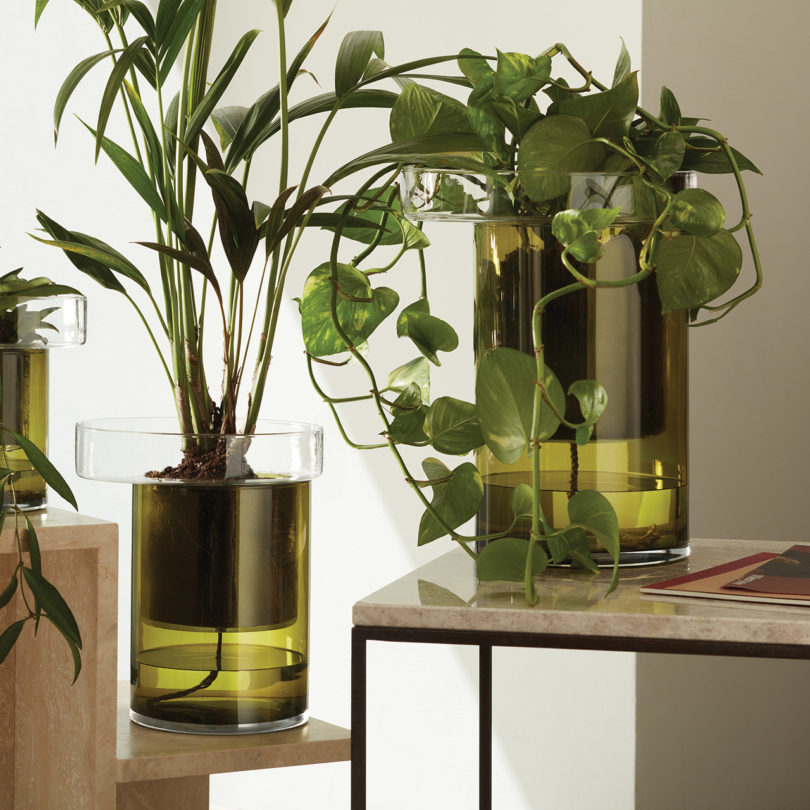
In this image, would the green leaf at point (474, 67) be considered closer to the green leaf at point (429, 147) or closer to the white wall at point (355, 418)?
the green leaf at point (429, 147)

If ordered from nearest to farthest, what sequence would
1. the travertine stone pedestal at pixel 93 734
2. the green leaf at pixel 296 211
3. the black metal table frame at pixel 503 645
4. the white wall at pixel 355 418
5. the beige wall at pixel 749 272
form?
the black metal table frame at pixel 503 645 < the green leaf at pixel 296 211 < the travertine stone pedestal at pixel 93 734 < the beige wall at pixel 749 272 < the white wall at pixel 355 418

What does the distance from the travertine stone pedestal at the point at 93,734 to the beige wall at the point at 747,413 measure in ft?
3.12

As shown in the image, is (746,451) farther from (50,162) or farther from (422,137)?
(50,162)

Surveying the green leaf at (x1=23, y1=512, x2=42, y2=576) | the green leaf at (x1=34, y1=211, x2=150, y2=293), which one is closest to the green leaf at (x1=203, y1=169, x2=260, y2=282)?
the green leaf at (x1=34, y1=211, x2=150, y2=293)

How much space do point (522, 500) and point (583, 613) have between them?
0.33 ft

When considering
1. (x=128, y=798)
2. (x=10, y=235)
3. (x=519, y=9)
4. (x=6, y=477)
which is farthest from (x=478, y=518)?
(x=10, y=235)

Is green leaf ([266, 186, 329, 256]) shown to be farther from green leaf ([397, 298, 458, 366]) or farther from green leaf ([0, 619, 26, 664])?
green leaf ([0, 619, 26, 664])

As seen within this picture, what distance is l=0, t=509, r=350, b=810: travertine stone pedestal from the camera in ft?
3.82

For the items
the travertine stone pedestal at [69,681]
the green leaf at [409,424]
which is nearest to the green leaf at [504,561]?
the green leaf at [409,424]

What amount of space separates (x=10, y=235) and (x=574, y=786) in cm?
173

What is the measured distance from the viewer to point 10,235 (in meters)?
2.75

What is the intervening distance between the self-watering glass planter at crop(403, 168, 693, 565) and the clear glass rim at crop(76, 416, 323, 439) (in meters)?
0.33

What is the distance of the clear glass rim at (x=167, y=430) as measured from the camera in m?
1.13

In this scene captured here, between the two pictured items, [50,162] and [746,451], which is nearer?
[746,451]
